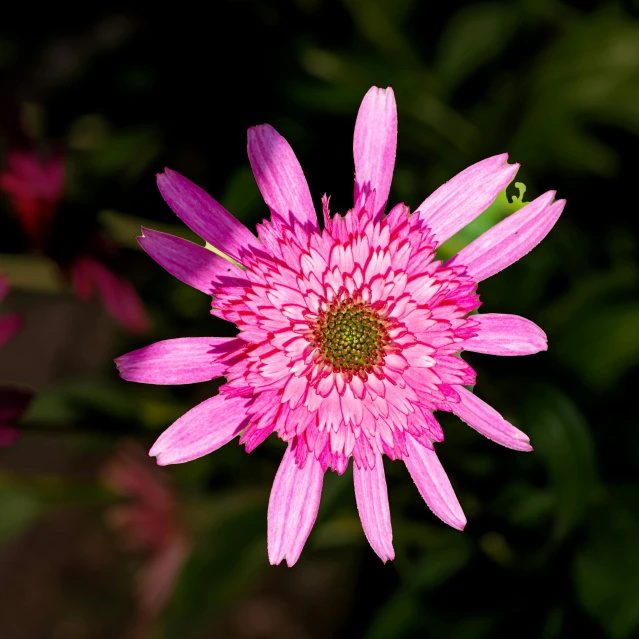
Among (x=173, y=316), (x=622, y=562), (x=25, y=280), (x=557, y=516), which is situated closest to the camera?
(x=557, y=516)

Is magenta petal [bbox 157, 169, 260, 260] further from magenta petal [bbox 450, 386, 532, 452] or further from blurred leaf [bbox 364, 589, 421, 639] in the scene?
blurred leaf [bbox 364, 589, 421, 639]

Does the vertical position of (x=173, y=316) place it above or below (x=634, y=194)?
below

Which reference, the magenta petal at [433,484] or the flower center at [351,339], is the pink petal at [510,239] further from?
the magenta petal at [433,484]

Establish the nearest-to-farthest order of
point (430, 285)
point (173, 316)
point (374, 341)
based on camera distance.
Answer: point (430, 285) → point (374, 341) → point (173, 316)

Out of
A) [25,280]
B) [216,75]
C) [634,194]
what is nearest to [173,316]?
[25,280]

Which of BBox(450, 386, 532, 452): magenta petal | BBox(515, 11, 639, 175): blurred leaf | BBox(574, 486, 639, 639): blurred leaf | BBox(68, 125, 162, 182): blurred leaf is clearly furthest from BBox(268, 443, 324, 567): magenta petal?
BBox(68, 125, 162, 182): blurred leaf

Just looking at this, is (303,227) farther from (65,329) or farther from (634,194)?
(65,329)

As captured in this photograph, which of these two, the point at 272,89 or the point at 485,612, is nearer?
the point at 485,612

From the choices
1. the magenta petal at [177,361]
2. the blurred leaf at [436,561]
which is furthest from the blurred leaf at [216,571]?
the magenta petal at [177,361]
